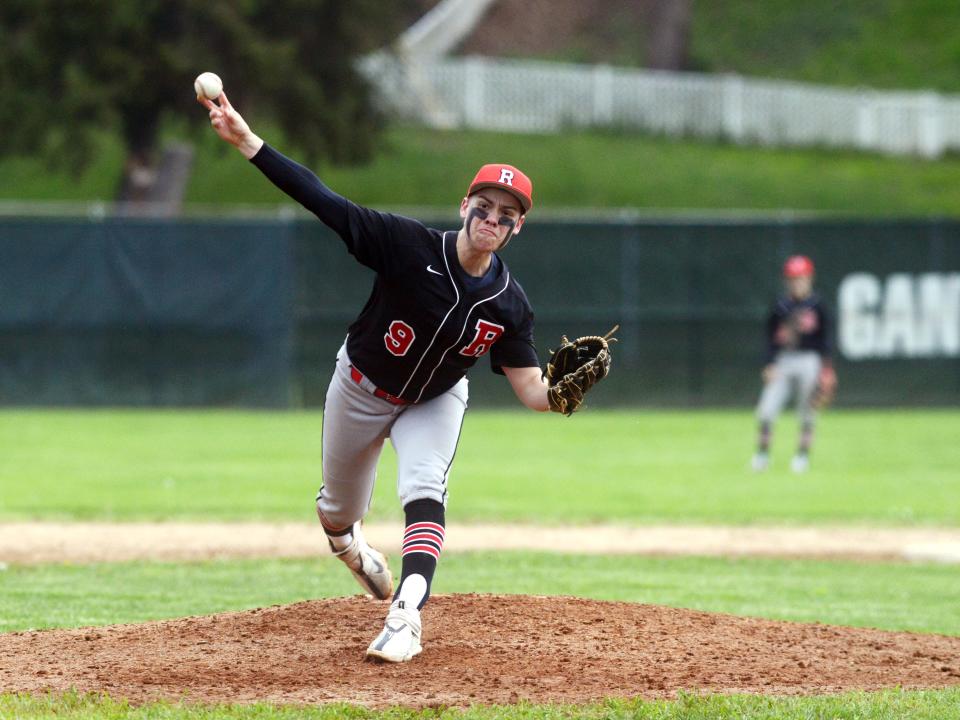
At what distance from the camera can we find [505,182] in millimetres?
5402

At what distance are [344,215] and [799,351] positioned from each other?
981cm

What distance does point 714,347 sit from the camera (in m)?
19.3

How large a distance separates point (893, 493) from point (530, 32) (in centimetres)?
2810

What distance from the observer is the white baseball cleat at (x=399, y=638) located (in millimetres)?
5051

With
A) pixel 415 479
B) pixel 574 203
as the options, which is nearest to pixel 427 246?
pixel 415 479

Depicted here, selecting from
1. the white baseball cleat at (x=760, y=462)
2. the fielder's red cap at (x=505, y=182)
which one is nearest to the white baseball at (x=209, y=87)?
the fielder's red cap at (x=505, y=182)

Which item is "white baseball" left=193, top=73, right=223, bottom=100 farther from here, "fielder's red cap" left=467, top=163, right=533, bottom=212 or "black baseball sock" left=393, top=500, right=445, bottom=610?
"black baseball sock" left=393, top=500, right=445, bottom=610

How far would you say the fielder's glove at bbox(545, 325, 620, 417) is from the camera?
559cm

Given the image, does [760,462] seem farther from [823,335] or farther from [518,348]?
[518,348]

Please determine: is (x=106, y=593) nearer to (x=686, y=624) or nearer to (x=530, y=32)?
(x=686, y=624)

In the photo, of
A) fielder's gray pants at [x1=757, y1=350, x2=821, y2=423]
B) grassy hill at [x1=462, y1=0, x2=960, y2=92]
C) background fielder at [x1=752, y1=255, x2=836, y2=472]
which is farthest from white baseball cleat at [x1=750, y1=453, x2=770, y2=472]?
grassy hill at [x1=462, y1=0, x2=960, y2=92]

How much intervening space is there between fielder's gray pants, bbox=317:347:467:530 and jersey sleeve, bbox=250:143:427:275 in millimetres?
511

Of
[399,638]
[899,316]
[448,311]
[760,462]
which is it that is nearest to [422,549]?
[399,638]

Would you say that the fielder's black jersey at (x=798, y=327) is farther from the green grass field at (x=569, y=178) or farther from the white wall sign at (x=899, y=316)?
the green grass field at (x=569, y=178)
